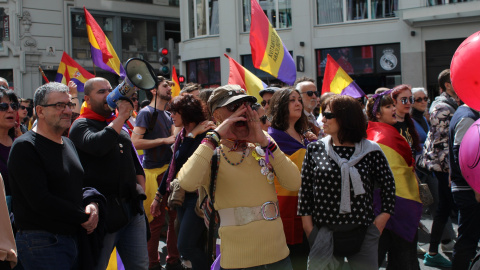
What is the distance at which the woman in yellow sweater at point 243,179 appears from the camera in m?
3.56

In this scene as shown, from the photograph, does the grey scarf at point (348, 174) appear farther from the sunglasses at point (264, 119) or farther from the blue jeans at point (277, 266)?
the sunglasses at point (264, 119)

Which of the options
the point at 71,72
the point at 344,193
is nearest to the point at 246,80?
the point at 344,193

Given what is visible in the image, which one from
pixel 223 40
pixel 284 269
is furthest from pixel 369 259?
pixel 223 40

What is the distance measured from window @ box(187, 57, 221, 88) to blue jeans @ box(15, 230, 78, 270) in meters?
18.6

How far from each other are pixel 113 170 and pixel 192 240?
1.10 m

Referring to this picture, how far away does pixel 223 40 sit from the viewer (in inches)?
853

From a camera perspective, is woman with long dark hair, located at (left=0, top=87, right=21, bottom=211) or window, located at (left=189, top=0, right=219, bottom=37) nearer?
woman with long dark hair, located at (left=0, top=87, right=21, bottom=211)

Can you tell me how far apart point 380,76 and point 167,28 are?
16.6 meters

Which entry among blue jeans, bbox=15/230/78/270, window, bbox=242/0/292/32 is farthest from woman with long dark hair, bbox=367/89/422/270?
window, bbox=242/0/292/32

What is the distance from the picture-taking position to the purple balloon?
3941mm

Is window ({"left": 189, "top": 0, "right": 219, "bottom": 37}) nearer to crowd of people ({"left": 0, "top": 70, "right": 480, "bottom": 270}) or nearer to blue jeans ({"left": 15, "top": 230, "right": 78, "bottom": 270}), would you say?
crowd of people ({"left": 0, "top": 70, "right": 480, "bottom": 270})

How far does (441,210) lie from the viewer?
20.5 ft

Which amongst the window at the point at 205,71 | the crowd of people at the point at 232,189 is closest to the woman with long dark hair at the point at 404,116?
the crowd of people at the point at 232,189

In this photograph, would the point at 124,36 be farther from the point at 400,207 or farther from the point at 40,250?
the point at 40,250
